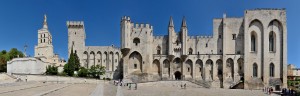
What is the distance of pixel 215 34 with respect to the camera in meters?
65.8

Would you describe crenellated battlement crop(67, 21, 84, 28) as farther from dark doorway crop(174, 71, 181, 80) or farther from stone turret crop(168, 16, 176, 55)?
dark doorway crop(174, 71, 181, 80)

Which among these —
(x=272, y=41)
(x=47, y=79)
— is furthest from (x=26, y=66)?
(x=272, y=41)

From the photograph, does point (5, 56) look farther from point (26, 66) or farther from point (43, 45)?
point (26, 66)

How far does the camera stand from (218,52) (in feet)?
216

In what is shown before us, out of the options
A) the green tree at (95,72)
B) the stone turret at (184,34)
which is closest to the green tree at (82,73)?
the green tree at (95,72)

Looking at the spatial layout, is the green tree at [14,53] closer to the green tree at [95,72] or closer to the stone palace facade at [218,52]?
the green tree at [95,72]

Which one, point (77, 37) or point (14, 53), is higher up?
point (77, 37)

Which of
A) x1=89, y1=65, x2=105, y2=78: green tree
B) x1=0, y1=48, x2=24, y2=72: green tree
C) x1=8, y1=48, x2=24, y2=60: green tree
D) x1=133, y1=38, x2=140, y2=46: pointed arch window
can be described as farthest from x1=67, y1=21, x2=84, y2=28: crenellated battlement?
x1=133, y1=38, x2=140, y2=46: pointed arch window

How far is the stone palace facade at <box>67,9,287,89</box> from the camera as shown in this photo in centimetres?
6244

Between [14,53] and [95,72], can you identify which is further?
[14,53]

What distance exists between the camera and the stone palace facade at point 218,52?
62438 mm

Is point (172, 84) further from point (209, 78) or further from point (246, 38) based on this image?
point (246, 38)

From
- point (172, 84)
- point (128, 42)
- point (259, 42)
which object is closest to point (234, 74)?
point (259, 42)

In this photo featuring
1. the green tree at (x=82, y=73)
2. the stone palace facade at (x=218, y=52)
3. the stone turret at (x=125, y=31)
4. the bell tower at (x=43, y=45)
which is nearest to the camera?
the stone palace facade at (x=218, y=52)
